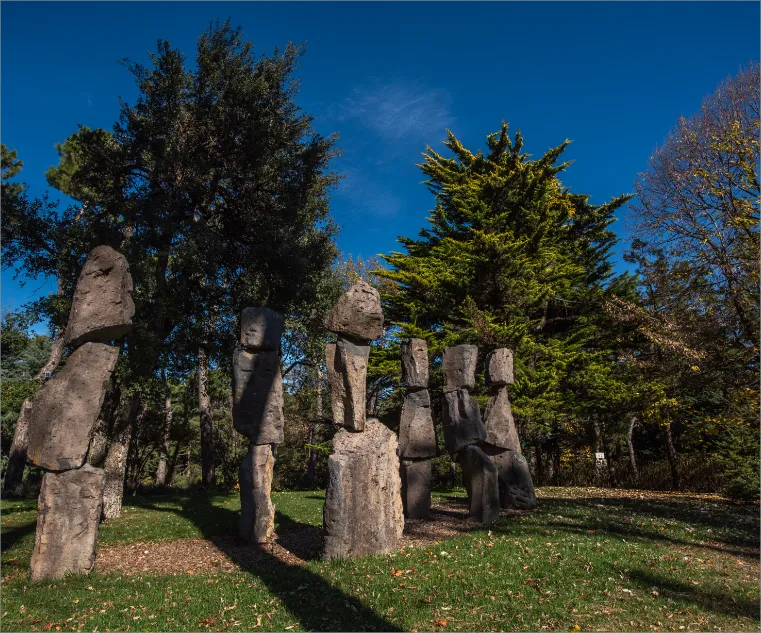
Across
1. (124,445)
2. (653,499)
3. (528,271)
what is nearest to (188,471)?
(124,445)

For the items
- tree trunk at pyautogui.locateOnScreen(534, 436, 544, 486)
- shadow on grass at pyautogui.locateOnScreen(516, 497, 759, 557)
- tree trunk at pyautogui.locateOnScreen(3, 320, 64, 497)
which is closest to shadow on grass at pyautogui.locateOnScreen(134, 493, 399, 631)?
shadow on grass at pyautogui.locateOnScreen(516, 497, 759, 557)

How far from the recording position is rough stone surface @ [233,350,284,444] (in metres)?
10.3

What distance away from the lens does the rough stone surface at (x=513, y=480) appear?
12414 millimetres

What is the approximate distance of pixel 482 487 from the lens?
35.8ft

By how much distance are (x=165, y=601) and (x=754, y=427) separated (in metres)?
13.0

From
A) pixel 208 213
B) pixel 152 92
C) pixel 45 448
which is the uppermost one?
pixel 152 92

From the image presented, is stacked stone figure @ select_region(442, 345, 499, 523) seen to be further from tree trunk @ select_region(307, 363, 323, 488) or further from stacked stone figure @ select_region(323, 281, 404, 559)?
tree trunk @ select_region(307, 363, 323, 488)

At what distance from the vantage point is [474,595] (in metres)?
6.00

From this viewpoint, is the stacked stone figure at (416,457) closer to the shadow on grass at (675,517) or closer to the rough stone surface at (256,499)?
the shadow on grass at (675,517)

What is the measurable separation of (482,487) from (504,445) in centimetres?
208

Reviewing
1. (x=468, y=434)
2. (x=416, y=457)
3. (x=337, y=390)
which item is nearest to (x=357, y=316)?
(x=337, y=390)

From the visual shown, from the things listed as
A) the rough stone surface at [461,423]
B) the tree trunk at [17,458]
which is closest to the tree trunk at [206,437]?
the tree trunk at [17,458]

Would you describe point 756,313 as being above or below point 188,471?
above

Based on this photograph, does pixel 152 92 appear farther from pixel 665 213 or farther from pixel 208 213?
pixel 665 213
